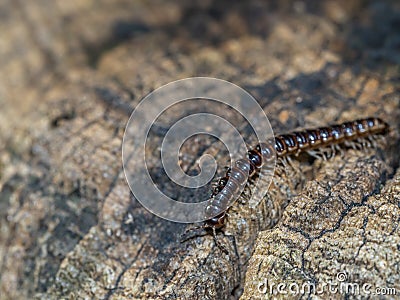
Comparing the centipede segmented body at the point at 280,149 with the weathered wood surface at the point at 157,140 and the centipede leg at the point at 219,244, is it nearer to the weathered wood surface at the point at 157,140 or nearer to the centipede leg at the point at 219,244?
the centipede leg at the point at 219,244

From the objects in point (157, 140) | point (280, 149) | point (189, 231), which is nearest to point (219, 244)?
point (189, 231)

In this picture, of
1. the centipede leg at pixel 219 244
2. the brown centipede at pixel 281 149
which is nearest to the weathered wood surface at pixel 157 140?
the centipede leg at pixel 219 244

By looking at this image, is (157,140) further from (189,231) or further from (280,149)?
(280,149)

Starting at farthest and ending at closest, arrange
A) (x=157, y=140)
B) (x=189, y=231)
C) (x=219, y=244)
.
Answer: (x=157, y=140) → (x=189, y=231) → (x=219, y=244)

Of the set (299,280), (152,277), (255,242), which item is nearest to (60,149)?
(152,277)

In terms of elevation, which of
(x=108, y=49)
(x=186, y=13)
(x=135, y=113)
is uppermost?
(x=186, y=13)

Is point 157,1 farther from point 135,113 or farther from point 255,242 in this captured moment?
point 255,242
